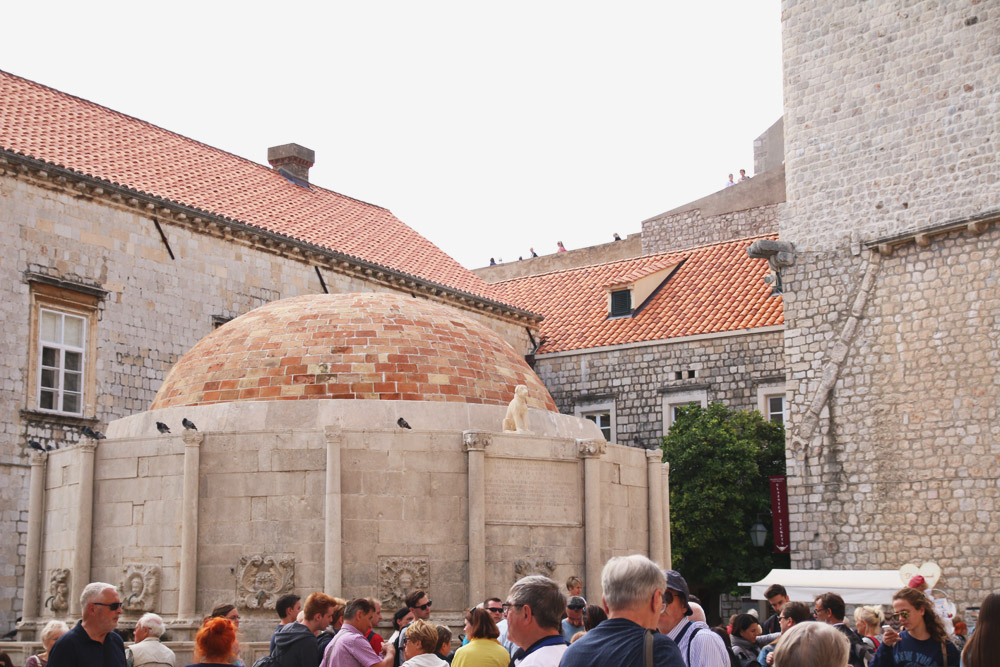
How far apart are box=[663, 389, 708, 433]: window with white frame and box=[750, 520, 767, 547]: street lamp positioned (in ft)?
13.6

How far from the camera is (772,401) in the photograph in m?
30.2

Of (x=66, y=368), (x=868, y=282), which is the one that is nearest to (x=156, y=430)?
(x=66, y=368)

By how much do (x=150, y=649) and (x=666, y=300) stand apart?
25.8 meters

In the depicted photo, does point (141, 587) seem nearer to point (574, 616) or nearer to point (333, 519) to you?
point (333, 519)

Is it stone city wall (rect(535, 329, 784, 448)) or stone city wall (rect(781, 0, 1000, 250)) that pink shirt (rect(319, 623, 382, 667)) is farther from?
stone city wall (rect(535, 329, 784, 448))

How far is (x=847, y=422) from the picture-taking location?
2492 cm

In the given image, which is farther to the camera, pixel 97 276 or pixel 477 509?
pixel 97 276

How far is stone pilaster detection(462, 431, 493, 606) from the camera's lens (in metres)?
14.1

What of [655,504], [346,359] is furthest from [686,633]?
[655,504]

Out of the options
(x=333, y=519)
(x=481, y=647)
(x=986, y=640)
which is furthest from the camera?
(x=333, y=519)

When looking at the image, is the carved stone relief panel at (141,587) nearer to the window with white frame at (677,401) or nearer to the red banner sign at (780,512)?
the red banner sign at (780,512)

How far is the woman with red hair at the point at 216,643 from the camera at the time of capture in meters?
6.46

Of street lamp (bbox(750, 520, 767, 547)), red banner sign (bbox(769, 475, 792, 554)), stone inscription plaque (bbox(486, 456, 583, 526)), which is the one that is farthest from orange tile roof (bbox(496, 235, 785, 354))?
stone inscription plaque (bbox(486, 456, 583, 526))

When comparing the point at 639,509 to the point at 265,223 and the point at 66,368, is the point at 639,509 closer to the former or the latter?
the point at 66,368
